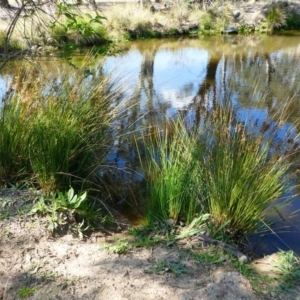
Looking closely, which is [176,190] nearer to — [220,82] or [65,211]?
[65,211]

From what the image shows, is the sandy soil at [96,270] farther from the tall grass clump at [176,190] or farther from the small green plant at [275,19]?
the small green plant at [275,19]

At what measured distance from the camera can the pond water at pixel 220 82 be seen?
297cm

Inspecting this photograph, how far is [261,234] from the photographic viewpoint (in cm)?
268

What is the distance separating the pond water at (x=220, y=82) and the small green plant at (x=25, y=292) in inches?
57.4

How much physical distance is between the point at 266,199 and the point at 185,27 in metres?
12.1

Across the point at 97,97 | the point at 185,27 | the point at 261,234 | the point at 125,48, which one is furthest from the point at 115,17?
the point at 261,234

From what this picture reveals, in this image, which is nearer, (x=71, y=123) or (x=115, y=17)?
(x=71, y=123)

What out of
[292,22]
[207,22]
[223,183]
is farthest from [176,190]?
[292,22]

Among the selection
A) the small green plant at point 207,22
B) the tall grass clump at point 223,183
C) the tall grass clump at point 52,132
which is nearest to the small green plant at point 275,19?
the small green plant at point 207,22

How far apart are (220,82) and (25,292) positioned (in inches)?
239

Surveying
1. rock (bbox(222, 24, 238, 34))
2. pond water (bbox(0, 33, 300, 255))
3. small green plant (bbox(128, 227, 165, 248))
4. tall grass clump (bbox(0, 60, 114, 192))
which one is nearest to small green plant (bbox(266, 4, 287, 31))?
pond water (bbox(0, 33, 300, 255))

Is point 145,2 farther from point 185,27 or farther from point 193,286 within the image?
point 193,286

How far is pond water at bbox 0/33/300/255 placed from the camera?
9.75 ft

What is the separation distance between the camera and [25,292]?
178 cm
